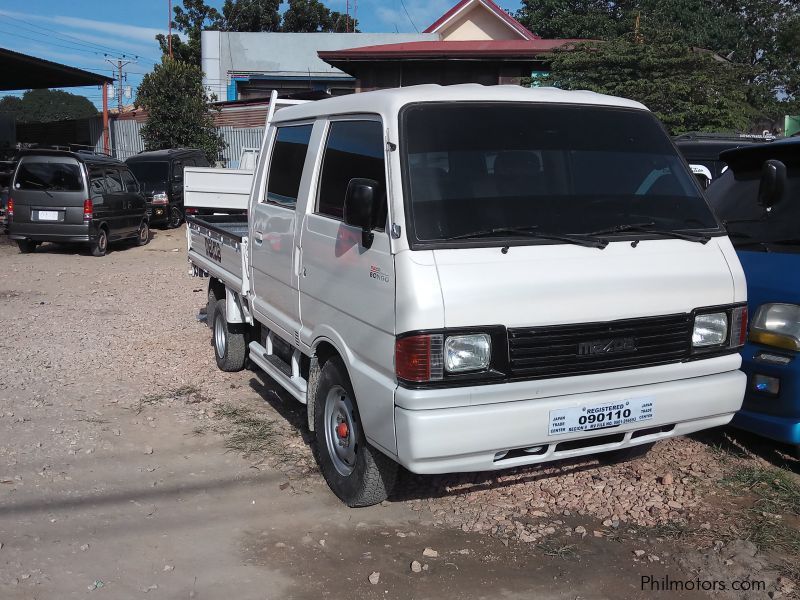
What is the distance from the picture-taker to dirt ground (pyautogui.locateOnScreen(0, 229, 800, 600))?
12.3 ft

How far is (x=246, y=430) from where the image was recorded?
19.0 feet

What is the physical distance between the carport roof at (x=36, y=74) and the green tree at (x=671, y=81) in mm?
16599

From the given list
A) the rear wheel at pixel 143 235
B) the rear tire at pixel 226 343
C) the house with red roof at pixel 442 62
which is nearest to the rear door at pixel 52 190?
the rear wheel at pixel 143 235

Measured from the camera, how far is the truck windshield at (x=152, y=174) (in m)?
19.3

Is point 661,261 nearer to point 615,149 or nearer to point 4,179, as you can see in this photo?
point 615,149

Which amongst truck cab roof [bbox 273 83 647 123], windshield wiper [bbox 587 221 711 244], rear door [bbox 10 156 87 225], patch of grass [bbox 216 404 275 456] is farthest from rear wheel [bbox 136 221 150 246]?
windshield wiper [bbox 587 221 711 244]

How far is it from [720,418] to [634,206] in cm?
122

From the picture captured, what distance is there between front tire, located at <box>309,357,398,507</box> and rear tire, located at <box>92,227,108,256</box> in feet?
38.1

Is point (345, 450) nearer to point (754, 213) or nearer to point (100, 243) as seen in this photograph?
point (754, 213)

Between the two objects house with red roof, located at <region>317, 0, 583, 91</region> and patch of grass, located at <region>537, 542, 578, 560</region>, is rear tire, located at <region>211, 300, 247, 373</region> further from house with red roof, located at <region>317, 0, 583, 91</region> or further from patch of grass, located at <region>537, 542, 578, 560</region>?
house with red roof, located at <region>317, 0, 583, 91</region>

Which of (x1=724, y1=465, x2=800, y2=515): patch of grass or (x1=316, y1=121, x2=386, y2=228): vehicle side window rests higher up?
(x1=316, y1=121, x2=386, y2=228): vehicle side window

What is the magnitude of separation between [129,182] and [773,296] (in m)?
14.2

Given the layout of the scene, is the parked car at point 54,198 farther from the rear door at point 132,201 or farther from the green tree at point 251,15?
the green tree at point 251,15

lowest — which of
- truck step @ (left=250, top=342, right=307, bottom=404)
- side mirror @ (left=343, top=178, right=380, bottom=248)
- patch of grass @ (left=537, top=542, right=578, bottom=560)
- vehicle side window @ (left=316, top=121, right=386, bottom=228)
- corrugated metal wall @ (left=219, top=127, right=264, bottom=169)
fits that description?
patch of grass @ (left=537, top=542, right=578, bottom=560)
